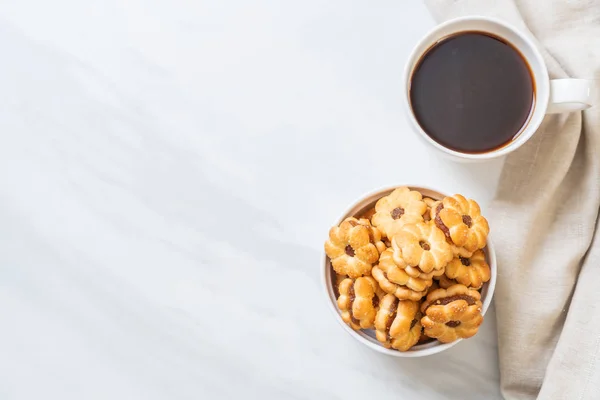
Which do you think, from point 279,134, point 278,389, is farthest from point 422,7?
point 278,389

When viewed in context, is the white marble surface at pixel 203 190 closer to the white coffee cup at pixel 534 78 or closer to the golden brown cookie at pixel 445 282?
the white coffee cup at pixel 534 78

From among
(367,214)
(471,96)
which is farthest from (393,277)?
(471,96)

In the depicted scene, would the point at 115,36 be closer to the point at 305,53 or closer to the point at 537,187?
the point at 305,53

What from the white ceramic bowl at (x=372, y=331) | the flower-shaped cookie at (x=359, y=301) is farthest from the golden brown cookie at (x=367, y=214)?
the flower-shaped cookie at (x=359, y=301)

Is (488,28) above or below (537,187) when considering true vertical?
above

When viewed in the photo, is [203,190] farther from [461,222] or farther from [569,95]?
[569,95]

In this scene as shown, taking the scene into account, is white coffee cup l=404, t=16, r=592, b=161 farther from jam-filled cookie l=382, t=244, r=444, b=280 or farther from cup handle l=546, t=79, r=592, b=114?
jam-filled cookie l=382, t=244, r=444, b=280

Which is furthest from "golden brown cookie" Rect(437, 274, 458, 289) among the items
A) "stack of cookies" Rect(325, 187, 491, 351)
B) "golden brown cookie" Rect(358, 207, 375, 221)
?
"golden brown cookie" Rect(358, 207, 375, 221)
